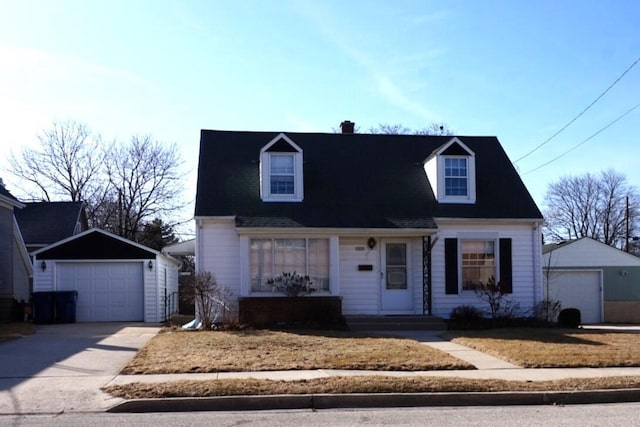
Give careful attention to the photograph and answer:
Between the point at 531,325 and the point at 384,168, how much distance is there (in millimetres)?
6707

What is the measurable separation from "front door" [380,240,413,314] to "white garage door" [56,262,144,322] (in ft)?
28.6

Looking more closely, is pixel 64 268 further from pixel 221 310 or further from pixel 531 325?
pixel 531 325

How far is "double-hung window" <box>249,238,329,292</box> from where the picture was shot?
59.7 feet

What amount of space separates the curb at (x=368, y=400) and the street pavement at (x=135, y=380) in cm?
Answer: 1

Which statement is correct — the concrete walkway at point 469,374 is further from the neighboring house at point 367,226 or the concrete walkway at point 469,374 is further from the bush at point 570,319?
the bush at point 570,319

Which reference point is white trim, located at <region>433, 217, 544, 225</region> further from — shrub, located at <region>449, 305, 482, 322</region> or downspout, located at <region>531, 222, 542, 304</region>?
shrub, located at <region>449, 305, 482, 322</region>

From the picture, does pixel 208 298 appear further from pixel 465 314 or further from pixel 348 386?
pixel 348 386

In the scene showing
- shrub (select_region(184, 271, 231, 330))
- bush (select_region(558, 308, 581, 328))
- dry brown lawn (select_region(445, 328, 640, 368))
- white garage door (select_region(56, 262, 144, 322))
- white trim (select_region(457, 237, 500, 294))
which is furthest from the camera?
white garage door (select_region(56, 262, 144, 322))

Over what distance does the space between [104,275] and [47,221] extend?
11.6m

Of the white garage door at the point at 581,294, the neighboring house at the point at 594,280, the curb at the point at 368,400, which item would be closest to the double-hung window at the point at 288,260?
the curb at the point at 368,400

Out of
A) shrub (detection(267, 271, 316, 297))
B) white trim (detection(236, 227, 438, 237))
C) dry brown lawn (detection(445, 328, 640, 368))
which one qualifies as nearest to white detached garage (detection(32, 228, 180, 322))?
white trim (detection(236, 227, 438, 237))

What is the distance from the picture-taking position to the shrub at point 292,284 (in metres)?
17.7

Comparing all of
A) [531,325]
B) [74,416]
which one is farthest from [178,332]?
[531,325]

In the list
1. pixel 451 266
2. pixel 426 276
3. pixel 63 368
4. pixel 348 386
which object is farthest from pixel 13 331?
pixel 451 266
